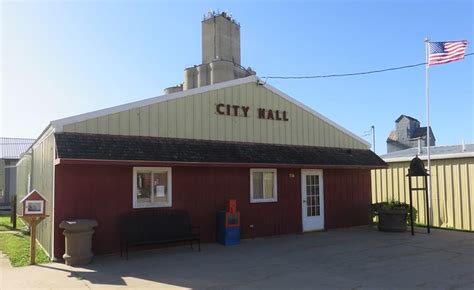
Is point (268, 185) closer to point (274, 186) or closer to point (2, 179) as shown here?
point (274, 186)

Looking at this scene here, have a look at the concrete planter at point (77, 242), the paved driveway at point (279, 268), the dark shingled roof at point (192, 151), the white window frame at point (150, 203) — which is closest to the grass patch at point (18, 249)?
the paved driveway at point (279, 268)

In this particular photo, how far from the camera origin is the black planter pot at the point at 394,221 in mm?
14383

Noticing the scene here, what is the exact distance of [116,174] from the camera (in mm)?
10797

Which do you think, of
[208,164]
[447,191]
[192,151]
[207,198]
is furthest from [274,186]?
[447,191]

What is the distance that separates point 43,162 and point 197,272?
6.47 meters

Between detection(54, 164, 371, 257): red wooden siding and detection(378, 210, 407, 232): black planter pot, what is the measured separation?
1.48 metres

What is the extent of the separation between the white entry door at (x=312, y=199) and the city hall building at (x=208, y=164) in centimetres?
3

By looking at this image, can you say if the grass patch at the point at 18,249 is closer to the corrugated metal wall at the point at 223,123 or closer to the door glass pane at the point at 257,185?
the corrugated metal wall at the point at 223,123

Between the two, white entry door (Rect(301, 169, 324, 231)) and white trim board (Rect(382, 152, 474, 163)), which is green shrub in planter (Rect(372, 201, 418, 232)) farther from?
white trim board (Rect(382, 152, 474, 163))

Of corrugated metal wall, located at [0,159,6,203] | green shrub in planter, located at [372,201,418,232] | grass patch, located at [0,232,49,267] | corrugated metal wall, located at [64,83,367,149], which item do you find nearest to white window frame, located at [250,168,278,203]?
corrugated metal wall, located at [64,83,367,149]

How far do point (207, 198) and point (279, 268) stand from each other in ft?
13.1

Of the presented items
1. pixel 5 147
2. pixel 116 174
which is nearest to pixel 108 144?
pixel 116 174

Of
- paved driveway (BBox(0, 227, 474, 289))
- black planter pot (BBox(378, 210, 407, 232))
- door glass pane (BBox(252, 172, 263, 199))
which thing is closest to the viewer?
paved driveway (BBox(0, 227, 474, 289))

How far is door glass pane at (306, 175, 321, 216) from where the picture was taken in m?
14.6
